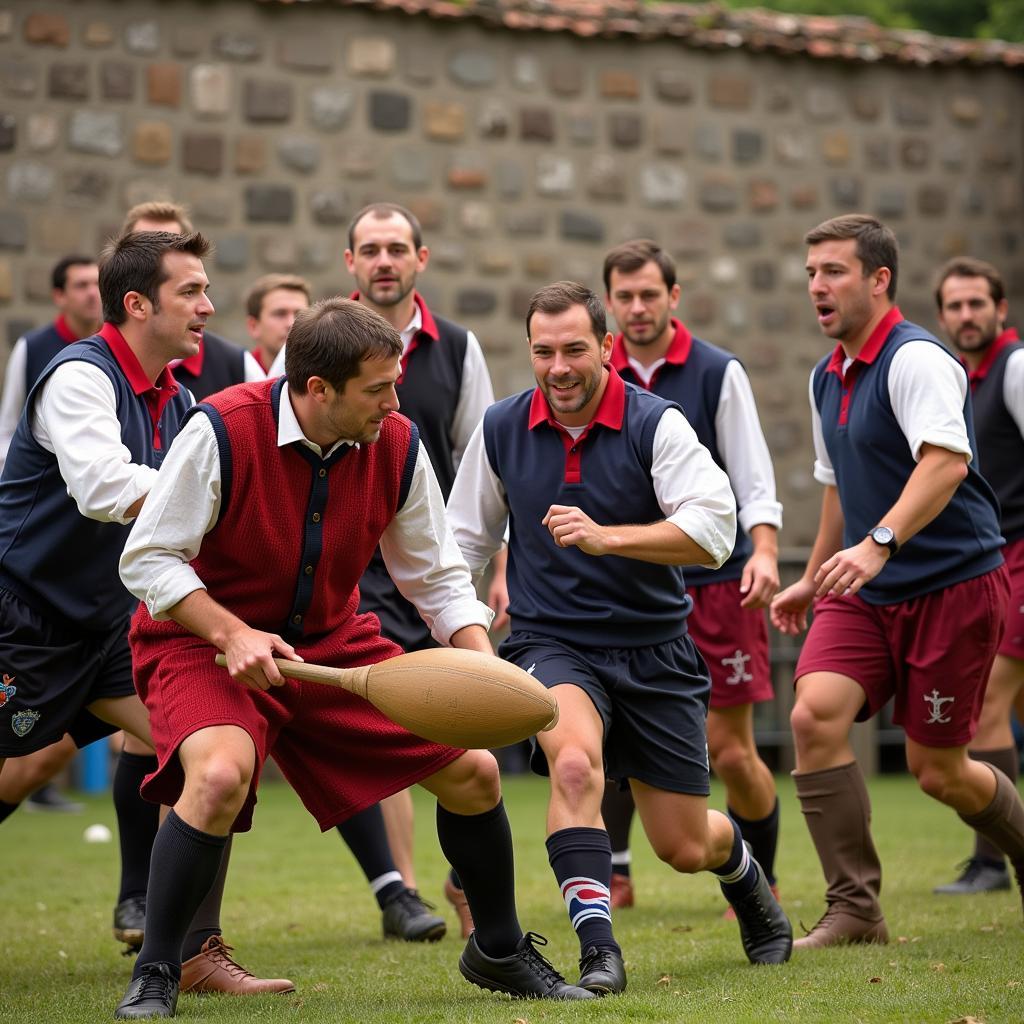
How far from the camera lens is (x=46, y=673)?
5.25 m

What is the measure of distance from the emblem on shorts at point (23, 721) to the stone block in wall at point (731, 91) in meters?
8.53

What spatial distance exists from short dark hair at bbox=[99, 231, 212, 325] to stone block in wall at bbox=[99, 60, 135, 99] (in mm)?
6214

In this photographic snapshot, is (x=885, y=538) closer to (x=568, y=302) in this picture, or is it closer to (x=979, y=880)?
(x=568, y=302)

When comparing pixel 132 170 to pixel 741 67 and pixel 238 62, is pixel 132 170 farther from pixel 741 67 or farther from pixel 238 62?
pixel 741 67

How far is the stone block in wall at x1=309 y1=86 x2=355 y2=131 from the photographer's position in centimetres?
1155

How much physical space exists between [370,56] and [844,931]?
7624mm

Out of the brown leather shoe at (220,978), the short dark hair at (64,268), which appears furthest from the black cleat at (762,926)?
the short dark hair at (64,268)

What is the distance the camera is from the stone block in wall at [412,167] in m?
11.7

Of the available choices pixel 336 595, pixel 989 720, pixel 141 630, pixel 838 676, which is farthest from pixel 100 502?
pixel 989 720

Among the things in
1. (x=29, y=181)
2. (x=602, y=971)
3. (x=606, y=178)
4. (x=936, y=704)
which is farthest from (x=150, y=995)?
(x=606, y=178)

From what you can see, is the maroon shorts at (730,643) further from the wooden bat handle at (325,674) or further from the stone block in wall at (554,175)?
the stone block in wall at (554,175)

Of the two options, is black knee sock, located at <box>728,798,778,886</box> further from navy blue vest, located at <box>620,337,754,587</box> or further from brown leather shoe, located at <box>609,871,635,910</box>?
navy blue vest, located at <box>620,337,754,587</box>

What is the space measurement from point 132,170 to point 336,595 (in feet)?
23.8

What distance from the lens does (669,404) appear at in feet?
17.1
